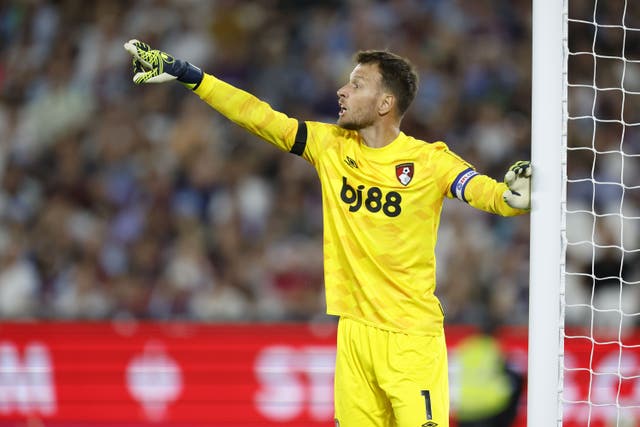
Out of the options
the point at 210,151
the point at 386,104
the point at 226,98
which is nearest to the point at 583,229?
the point at 210,151

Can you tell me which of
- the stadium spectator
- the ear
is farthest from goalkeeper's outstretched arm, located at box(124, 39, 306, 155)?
the stadium spectator

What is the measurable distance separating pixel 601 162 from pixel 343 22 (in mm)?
2861

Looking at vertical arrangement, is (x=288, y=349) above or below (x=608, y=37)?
below

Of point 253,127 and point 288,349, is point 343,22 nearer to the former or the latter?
point 288,349

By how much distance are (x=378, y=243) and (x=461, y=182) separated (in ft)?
1.45

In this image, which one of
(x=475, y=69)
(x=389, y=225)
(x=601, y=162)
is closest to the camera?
(x=389, y=225)

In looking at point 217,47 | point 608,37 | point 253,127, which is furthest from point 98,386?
point 608,37

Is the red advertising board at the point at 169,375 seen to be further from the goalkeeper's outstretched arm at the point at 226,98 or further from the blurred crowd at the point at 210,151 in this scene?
the goalkeeper's outstretched arm at the point at 226,98

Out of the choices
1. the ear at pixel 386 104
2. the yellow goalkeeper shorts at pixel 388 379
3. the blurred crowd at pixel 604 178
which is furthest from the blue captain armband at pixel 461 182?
the blurred crowd at pixel 604 178

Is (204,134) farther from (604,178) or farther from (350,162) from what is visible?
(350,162)

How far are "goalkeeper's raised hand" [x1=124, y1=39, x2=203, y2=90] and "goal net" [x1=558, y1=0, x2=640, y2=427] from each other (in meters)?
2.42

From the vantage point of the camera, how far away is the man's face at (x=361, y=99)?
15.2 ft

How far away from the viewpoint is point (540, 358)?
4.05 metres

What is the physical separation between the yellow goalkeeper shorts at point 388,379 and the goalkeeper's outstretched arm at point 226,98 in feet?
2.88
